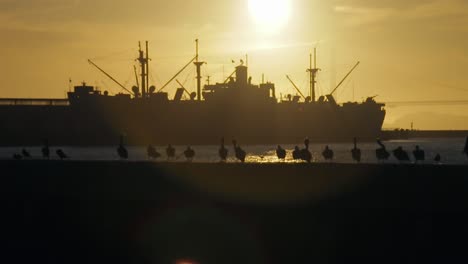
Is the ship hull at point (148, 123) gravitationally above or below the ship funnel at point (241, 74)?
below

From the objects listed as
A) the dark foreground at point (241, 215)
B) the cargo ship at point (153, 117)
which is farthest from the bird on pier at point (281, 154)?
the cargo ship at point (153, 117)

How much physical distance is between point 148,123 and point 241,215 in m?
165

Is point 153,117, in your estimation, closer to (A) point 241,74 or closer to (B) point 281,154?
(A) point 241,74

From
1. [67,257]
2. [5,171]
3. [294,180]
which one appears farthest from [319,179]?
[5,171]

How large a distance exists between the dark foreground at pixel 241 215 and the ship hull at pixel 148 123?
15453 cm

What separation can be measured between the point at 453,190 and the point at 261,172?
6.79 m

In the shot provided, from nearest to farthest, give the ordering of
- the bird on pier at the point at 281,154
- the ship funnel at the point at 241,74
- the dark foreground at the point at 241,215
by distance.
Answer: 1. the dark foreground at the point at 241,215
2. the bird on pier at the point at 281,154
3. the ship funnel at the point at 241,74

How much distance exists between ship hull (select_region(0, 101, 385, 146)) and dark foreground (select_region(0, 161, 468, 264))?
154531 millimetres

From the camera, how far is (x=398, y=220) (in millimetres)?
22438

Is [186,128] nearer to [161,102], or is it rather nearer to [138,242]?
[161,102]

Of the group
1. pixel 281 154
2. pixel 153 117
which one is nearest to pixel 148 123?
pixel 153 117

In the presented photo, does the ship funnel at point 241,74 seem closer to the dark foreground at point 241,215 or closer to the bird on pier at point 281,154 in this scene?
the bird on pier at point 281,154

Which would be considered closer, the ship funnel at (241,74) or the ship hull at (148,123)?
the ship hull at (148,123)

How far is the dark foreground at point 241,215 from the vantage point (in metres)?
20.9
